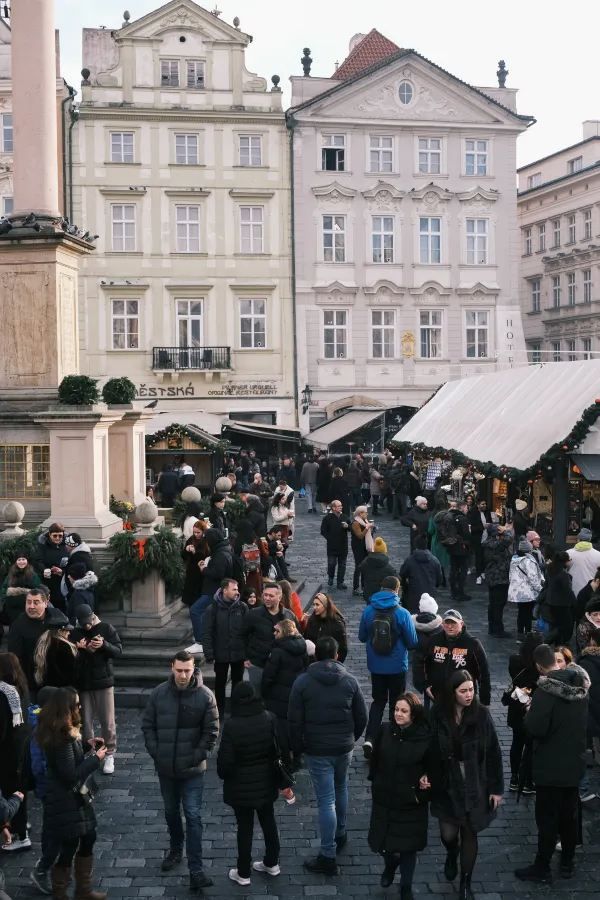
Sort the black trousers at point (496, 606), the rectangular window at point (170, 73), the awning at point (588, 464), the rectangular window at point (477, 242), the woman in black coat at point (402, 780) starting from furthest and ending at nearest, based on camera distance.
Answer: the rectangular window at point (477, 242), the rectangular window at point (170, 73), the awning at point (588, 464), the black trousers at point (496, 606), the woman in black coat at point (402, 780)

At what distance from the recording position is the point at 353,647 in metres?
12.2

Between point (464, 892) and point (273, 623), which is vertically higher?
point (273, 623)

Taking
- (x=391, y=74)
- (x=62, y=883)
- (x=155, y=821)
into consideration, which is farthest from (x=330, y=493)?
(x=391, y=74)

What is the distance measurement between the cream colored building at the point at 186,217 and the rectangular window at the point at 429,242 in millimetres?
4779

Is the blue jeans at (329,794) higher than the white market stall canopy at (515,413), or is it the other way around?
the white market stall canopy at (515,413)

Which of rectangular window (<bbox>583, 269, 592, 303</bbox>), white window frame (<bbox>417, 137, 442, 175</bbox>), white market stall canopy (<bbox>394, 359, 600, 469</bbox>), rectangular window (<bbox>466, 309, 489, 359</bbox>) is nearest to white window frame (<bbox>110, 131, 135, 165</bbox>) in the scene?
white window frame (<bbox>417, 137, 442, 175</bbox>)

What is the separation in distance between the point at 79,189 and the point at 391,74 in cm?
1125

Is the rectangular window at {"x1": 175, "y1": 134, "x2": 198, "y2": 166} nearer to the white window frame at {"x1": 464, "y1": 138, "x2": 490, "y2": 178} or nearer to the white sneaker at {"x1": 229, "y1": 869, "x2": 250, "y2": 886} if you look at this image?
the white window frame at {"x1": 464, "y1": 138, "x2": 490, "y2": 178}

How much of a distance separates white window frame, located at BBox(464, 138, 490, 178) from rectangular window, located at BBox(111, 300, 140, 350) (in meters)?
12.6

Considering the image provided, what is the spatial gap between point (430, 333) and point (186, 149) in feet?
33.9

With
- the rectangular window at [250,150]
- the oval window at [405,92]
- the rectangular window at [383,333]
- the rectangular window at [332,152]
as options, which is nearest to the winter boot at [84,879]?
the rectangular window at [383,333]

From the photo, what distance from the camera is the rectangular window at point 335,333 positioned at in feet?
115

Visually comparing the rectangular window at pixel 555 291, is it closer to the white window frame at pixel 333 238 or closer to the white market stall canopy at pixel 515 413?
the white window frame at pixel 333 238

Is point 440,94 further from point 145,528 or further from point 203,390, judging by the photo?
point 145,528
